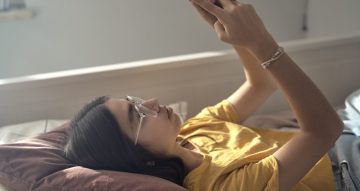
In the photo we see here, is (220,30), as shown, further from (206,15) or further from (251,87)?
(251,87)

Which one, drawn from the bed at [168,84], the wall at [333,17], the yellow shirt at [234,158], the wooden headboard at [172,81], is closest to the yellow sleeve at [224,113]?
the yellow shirt at [234,158]

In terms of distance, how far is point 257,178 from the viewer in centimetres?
95

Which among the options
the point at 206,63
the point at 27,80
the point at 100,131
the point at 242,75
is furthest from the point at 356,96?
the point at 27,80

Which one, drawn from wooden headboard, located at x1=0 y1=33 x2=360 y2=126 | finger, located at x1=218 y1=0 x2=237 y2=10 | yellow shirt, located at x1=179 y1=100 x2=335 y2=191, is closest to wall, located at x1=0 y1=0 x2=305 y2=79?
wooden headboard, located at x1=0 y1=33 x2=360 y2=126

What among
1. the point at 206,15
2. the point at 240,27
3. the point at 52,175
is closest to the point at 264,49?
the point at 240,27

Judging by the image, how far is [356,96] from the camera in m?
1.43

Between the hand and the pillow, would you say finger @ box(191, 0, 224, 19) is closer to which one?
the hand

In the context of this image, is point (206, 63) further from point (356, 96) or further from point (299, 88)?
point (299, 88)

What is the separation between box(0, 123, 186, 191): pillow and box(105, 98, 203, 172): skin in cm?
10

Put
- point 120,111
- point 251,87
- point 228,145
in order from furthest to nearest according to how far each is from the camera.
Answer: point 251,87
point 228,145
point 120,111

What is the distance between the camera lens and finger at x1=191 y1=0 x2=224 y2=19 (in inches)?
36.3

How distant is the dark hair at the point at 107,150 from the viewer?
98 centimetres

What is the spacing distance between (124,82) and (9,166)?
557mm

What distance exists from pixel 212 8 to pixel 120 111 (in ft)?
1.03
